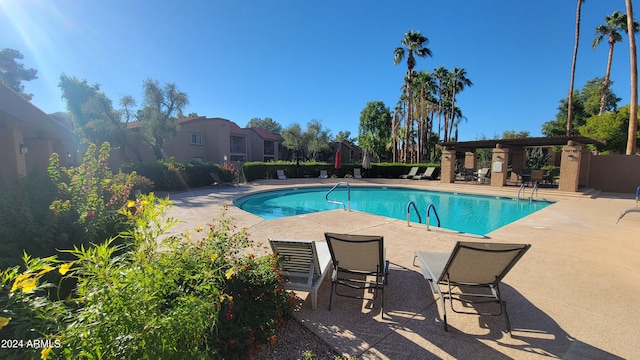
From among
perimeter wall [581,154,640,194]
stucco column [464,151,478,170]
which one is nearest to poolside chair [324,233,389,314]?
perimeter wall [581,154,640,194]

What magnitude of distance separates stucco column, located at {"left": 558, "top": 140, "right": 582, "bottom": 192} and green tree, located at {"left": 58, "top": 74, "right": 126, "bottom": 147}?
99.3ft

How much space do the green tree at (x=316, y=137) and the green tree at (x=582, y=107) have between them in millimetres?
27816

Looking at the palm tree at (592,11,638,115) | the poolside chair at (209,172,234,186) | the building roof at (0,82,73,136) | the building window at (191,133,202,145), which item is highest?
the palm tree at (592,11,638,115)

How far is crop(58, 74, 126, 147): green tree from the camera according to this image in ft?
66.3

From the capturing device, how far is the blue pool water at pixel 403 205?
10.1 metres

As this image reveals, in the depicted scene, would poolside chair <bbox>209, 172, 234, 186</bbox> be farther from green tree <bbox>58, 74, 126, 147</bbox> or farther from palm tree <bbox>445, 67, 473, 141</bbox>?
palm tree <bbox>445, 67, 473, 141</bbox>

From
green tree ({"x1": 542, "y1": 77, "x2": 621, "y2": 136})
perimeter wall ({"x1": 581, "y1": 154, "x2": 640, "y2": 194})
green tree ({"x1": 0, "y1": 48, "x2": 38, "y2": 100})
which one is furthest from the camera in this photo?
green tree ({"x1": 542, "y1": 77, "x2": 621, "y2": 136})

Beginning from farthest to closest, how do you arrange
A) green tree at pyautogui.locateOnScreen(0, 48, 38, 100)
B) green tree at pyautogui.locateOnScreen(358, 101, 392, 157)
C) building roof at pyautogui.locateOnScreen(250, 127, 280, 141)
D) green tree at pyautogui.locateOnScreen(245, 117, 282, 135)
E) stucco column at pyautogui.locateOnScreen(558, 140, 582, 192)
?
1. green tree at pyautogui.locateOnScreen(245, 117, 282, 135)
2. green tree at pyautogui.locateOnScreen(358, 101, 392, 157)
3. building roof at pyautogui.locateOnScreen(250, 127, 280, 141)
4. green tree at pyautogui.locateOnScreen(0, 48, 38, 100)
5. stucco column at pyautogui.locateOnScreen(558, 140, 582, 192)

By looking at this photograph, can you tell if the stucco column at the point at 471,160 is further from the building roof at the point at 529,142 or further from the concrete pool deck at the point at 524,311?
the concrete pool deck at the point at 524,311

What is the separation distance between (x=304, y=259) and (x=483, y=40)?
21.7 metres

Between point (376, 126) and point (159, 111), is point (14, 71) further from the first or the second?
point (376, 126)

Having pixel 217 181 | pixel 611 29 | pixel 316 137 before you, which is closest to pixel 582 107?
pixel 611 29

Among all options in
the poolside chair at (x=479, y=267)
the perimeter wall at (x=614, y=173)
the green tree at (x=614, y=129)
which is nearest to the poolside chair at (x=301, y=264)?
the poolside chair at (x=479, y=267)

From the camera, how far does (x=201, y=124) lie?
2714cm
